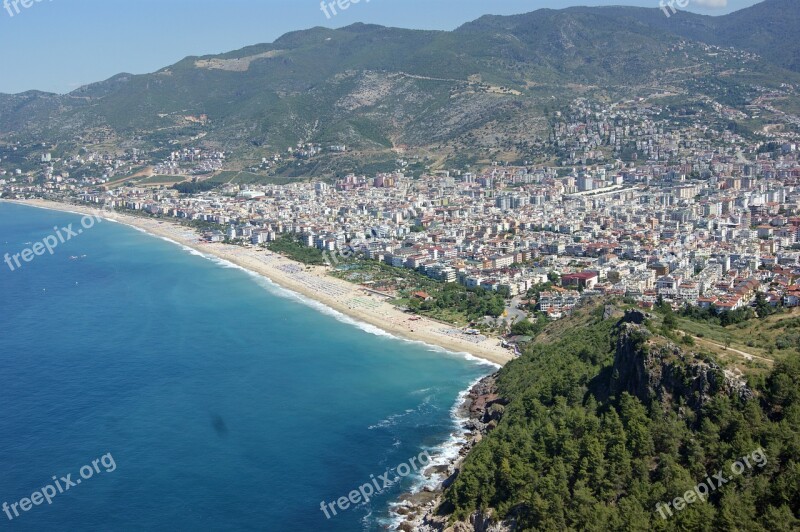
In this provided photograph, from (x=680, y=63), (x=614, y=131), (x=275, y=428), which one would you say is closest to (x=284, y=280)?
(x=275, y=428)

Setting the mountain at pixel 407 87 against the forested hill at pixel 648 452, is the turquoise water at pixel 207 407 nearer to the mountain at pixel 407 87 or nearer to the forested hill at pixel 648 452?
the forested hill at pixel 648 452

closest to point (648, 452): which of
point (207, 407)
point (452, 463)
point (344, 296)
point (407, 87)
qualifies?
point (452, 463)

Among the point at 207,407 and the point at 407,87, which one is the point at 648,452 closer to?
the point at 207,407

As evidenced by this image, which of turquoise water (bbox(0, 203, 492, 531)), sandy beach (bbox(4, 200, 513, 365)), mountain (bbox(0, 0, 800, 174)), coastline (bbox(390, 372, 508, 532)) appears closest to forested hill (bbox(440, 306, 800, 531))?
coastline (bbox(390, 372, 508, 532))

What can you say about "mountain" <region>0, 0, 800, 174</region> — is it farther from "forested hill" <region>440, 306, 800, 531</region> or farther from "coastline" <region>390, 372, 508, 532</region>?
"forested hill" <region>440, 306, 800, 531</region>

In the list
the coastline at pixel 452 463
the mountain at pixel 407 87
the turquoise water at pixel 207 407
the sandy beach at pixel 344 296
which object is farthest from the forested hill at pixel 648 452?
the mountain at pixel 407 87

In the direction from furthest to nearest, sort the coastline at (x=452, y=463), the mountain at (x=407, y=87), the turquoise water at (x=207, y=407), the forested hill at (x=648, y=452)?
the mountain at (x=407, y=87)
the turquoise water at (x=207, y=407)
the coastline at (x=452, y=463)
the forested hill at (x=648, y=452)
